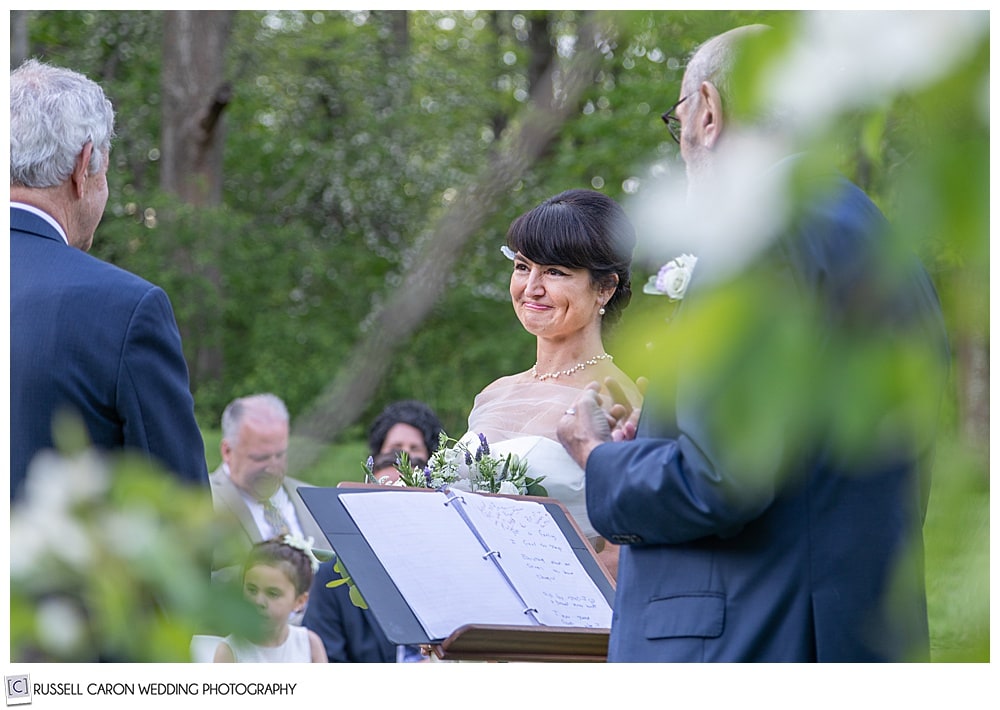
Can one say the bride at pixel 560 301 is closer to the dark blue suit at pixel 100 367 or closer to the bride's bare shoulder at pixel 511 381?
the bride's bare shoulder at pixel 511 381

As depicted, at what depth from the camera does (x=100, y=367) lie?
1996 millimetres

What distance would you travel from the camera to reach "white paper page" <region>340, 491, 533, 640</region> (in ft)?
6.72

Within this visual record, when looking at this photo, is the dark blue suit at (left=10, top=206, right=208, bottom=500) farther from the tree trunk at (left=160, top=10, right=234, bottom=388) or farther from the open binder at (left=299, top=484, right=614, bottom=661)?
the tree trunk at (left=160, top=10, right=234, bottom=388)

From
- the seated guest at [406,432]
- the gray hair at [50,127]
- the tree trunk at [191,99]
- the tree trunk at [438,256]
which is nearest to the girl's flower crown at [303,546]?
the seated guest at [406,432]

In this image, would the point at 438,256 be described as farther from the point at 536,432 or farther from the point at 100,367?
the point at 536,432

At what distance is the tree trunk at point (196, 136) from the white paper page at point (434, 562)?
8.41m

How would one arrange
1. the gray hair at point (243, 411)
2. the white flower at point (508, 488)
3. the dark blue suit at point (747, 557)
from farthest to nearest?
the gray hair at point (243, 411) < the white flower at point (508, 488) < the dark blue suit at point (747, 557)

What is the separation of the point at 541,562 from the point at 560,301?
77 centimetres

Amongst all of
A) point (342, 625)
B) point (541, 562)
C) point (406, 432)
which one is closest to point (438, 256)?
point (541, 562)

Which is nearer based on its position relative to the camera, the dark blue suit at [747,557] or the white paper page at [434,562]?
the dark blue suit at [747,557]

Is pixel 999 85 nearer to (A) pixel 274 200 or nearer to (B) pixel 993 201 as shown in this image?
(B) pixel 993 201

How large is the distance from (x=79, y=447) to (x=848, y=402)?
44 cm

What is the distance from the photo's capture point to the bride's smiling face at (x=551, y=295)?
2.79 meters

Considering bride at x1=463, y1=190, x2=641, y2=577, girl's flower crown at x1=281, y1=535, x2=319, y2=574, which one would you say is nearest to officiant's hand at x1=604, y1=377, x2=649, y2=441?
bride at x1=463, y1=190, x2=641, y2=577
